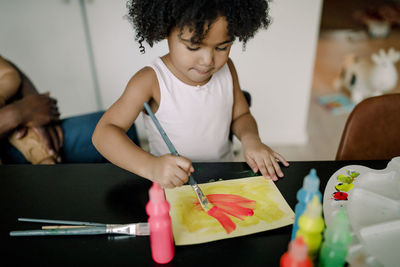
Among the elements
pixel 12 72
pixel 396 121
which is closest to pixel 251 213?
pixel 396 121

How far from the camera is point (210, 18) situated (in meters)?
0.72

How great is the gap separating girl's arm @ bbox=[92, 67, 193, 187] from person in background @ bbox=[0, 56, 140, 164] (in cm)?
43

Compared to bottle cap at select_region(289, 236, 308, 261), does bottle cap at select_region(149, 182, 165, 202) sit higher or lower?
higher

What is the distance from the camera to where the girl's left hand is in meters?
0.75

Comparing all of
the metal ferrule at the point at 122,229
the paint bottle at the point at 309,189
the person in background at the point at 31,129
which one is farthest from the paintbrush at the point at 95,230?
the person in background at the point at 31,129

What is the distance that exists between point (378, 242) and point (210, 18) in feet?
1.88

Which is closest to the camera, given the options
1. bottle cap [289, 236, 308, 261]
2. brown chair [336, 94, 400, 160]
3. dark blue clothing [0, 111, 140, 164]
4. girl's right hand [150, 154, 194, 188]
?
bottle cap [289, 236, 308, 261]

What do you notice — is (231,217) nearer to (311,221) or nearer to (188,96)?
(311,221)

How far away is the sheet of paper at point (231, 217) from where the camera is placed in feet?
1.86

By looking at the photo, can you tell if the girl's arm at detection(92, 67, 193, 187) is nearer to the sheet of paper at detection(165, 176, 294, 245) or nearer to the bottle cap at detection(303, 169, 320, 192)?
the sheet of paper at detection(165, 176, 294, 245)

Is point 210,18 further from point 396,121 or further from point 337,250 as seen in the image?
point 396,121

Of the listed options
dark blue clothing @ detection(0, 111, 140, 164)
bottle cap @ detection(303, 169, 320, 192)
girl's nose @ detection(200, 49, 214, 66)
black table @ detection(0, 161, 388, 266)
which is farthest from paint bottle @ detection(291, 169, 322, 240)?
dark blue clothing @ detection(0, 111, 140, 164)

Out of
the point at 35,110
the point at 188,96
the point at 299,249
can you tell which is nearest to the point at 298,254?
the point at 299,249

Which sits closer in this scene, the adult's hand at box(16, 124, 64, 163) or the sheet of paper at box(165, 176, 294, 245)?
the sheet of paper at box(165, 176, 294, 245)
